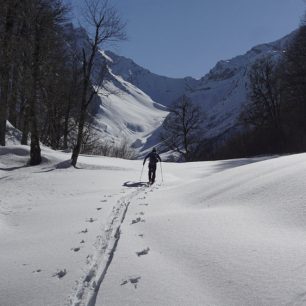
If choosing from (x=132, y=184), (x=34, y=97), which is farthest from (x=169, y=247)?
(x=34, y=97)

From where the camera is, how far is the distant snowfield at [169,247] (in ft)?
18.9

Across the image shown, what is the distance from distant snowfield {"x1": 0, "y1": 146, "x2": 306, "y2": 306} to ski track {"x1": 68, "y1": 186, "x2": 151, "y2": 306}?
21 millimetres

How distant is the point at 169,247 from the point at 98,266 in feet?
4.59

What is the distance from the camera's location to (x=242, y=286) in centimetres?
566

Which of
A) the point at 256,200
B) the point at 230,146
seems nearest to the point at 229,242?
the point at 256,200

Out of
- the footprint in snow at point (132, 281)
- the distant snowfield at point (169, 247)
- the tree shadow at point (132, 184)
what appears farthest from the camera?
the tree shadow at point (132, 184)

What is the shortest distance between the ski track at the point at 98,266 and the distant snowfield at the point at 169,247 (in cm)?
2

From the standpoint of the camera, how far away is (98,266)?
7.00 meters

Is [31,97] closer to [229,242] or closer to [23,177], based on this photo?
[23,177]

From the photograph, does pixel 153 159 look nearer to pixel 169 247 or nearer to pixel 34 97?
pixel 34 97

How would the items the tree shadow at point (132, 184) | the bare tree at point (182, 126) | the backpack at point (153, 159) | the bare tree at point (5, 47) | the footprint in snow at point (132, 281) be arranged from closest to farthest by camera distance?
the footprint in snow at point (132, 281) → the bare tree at point (5, 47) → the tree shadow at point (132, 184) → the backpack at point (153, 159) → the bare tree at point (182, 126)

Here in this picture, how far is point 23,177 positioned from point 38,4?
10.3 metres

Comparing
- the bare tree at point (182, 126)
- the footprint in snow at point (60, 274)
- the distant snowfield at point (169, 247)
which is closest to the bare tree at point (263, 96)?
the bare tree at point (182, 126)

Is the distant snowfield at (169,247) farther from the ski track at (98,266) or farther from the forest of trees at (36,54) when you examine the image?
the forest of trees at (36,54)
